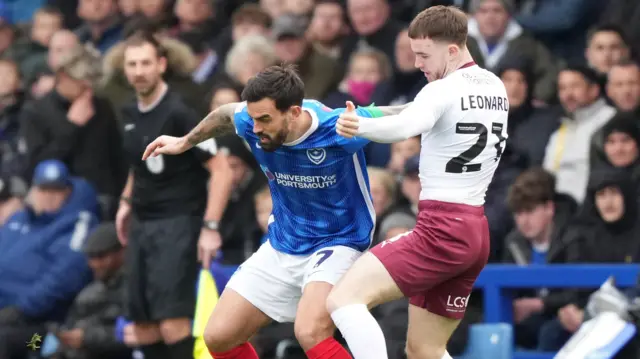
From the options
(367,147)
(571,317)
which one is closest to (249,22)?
(367,147)

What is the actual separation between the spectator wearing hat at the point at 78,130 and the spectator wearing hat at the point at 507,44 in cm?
322

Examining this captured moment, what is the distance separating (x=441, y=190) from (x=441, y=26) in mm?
782

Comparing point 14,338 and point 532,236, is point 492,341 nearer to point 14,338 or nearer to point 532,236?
point 532,236

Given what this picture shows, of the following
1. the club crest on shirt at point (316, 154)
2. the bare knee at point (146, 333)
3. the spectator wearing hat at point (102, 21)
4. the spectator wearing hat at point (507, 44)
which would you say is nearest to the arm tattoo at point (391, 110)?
the club crest on shirt at point (316, 154)

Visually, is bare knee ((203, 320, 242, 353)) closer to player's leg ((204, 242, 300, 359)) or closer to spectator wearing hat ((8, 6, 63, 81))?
player's leg ((204, 242, 300, 359))

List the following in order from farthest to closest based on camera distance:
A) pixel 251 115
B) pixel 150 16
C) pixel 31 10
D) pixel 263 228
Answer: pixel 31 10 → pixel 150 16 → pixel 263 228 → pixel 251 115

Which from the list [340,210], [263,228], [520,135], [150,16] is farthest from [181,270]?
[150,16]

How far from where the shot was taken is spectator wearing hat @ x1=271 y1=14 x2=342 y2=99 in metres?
11.6

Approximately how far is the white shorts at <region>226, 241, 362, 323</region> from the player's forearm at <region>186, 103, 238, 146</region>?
0.69m

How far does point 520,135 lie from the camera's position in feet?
35.0

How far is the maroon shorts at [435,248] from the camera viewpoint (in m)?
6.85

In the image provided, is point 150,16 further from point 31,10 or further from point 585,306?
point 585,306

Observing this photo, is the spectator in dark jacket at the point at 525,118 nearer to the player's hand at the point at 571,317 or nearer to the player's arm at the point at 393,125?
the player's hand at the point at 571,317

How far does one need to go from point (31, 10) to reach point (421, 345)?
397 inches
